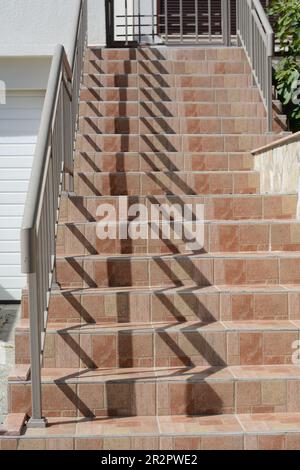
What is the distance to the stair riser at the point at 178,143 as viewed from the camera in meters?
5.45

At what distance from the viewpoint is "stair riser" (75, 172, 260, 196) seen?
15.9 feet

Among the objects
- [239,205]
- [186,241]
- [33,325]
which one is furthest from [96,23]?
[33,325]

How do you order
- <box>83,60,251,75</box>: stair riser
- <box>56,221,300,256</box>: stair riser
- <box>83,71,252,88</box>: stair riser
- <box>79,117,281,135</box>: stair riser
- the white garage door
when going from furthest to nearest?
the white garage door, <box>83,60,251,75</box>: stair riser, <box>83,71,252,88</box>: stair riser, <box>79,117,281,135</box>: stair riser, <box>56,221,300,256</box>: stair riser

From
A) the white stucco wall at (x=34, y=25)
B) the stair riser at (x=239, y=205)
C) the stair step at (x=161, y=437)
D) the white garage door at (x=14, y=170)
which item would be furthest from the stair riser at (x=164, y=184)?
the white stucco wall at (x=34, y=25)

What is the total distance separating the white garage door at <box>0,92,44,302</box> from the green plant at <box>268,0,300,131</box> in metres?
2.62

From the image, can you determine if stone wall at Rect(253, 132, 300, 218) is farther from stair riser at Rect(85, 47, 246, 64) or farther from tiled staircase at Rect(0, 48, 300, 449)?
stair riser at Rect(85, 47, 246, 64)

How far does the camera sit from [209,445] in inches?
116

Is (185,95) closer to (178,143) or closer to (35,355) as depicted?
(178,143)

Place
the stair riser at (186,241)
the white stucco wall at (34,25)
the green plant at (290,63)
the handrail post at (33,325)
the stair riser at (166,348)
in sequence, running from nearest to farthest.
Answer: the handrail post at (33,325) → the stair riser at (166,348) → the stair riser at (186,241) → the green plant at (290,63) → the white stucco wall at (34,25)

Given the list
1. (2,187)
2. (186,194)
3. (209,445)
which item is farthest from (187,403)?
(2,187)

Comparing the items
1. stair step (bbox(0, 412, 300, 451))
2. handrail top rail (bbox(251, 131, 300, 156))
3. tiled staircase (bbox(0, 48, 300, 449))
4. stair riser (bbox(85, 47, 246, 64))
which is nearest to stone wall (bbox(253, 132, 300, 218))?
handrail top rail (bbox(251, 131, 300, 156))

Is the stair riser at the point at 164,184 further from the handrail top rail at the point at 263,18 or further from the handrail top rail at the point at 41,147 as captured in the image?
the handrail top rail at the point at 263,18

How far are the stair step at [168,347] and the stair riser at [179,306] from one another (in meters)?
0.19

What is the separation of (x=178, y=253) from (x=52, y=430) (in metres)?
1.45
